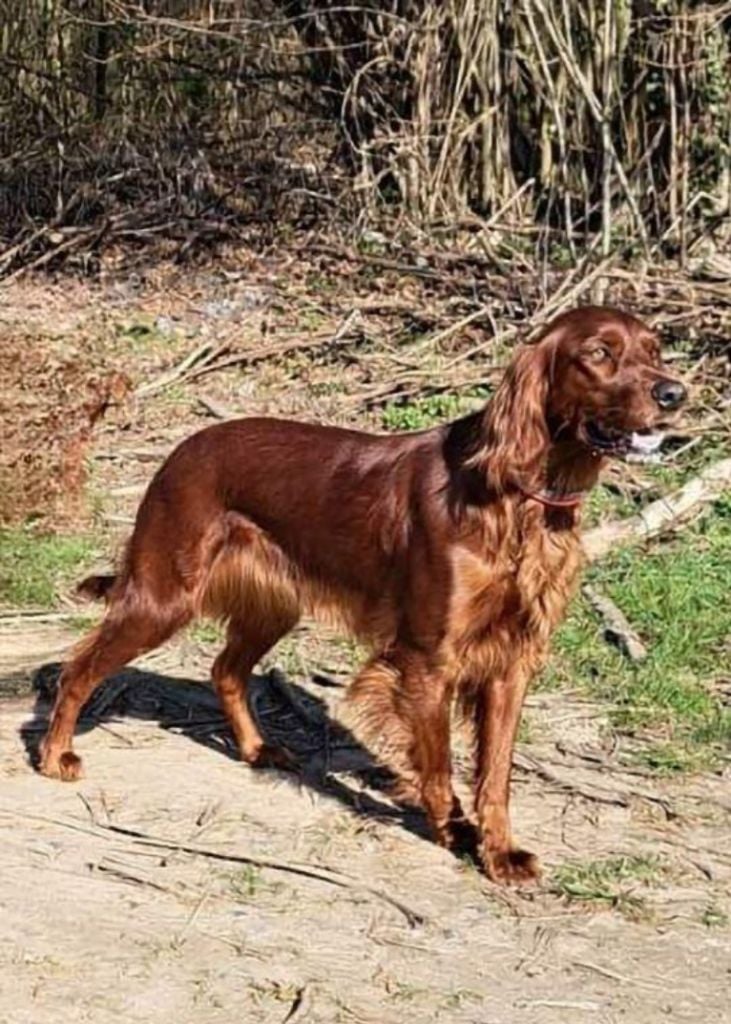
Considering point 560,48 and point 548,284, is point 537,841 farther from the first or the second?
point 560,48

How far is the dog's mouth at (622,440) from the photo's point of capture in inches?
180

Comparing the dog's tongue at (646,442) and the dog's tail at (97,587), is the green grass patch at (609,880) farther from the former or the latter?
the dog's tail at (97,587)

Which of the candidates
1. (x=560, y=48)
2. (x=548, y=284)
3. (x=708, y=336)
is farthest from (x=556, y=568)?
(x=560, y=48)

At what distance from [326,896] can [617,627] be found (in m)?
2.34

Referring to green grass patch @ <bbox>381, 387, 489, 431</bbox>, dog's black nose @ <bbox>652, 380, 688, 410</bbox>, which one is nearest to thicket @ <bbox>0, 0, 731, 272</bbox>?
green grass patch @ <bbox>381, 387, 489, 431</bbox>

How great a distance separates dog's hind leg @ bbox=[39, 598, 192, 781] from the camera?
5.51m

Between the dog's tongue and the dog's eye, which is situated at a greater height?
the dog's eye

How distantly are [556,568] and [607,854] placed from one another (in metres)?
0.78

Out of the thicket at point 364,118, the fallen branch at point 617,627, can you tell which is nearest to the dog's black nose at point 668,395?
the fallen branch at point 617,627

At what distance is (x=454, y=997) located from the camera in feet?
13.5

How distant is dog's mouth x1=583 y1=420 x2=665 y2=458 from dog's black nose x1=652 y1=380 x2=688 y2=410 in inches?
2.6

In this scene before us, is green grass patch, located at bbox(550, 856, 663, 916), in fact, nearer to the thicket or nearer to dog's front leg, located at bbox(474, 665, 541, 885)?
dog's front leg, located at bbox(474, 665, 541, 885)

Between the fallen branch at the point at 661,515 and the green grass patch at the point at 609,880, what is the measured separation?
8.75ft

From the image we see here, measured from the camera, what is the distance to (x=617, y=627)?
6719 mm
